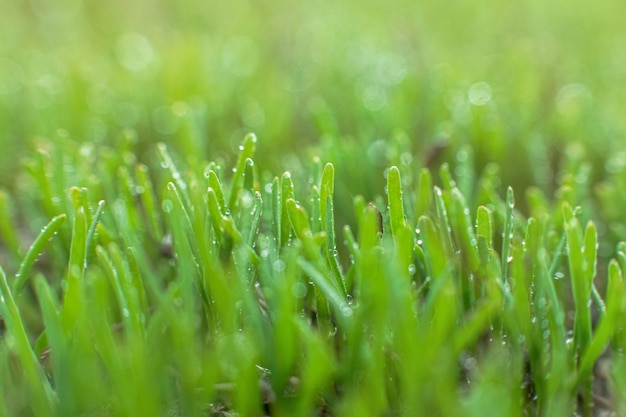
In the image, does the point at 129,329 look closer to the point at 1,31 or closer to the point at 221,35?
the point at 221,35

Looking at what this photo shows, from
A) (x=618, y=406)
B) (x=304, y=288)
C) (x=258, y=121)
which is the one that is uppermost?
(x=258, y=121)

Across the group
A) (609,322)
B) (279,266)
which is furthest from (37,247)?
(609,322)

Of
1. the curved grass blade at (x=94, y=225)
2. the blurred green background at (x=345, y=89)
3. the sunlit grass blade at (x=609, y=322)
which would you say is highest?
the blurred green background at (x=345, y=89)

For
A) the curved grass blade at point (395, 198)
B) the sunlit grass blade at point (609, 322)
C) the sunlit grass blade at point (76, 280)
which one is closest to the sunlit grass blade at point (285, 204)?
the curved grass blade at point (395, 198)

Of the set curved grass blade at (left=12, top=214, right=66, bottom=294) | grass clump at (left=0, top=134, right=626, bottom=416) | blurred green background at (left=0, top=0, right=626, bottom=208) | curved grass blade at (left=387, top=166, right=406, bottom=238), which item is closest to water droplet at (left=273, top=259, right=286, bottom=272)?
grass clump at (left=0, top=134, right=626, bottom=416)

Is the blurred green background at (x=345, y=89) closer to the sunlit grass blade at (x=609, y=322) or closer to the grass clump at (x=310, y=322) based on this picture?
the grass clump at (x=310, y=322)

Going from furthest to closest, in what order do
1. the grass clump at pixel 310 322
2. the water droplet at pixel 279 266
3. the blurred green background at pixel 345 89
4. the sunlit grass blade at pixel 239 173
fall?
the blurred green background at pixel 345 89 < the sunlit grass blade at pixel 239 173 < the water droplet at pixel 279 266 < the grass clump at pixel 310 322

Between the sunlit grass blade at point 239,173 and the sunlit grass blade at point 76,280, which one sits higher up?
the sunlit grass blade at point 239,173

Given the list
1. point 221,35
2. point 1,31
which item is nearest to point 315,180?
point 221,35
